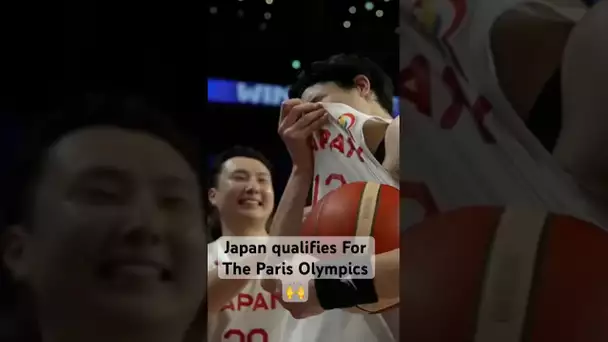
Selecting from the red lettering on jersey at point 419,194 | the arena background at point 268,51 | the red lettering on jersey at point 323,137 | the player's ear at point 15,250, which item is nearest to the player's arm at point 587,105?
the red lettering on jersey at point 419,194

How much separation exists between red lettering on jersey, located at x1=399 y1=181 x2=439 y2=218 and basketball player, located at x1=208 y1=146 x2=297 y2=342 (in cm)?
32

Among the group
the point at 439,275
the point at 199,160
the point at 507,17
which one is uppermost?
the point at 507,17

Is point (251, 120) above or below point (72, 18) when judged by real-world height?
below

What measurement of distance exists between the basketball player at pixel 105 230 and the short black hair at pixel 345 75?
33cm

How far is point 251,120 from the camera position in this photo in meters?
1.55

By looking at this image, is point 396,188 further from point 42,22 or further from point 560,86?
point 42,22

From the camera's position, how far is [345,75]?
1.58 m

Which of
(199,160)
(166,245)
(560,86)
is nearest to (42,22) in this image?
(199,160)

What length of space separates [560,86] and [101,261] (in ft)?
3.90

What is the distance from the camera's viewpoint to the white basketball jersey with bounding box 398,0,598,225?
61.9 inches

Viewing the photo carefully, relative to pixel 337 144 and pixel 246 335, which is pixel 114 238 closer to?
pixel 246 335

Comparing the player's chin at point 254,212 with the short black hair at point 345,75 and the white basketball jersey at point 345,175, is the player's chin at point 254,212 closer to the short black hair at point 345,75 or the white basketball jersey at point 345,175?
the white basketball jersey at point 345,175

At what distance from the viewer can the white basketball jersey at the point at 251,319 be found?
5.11 ft

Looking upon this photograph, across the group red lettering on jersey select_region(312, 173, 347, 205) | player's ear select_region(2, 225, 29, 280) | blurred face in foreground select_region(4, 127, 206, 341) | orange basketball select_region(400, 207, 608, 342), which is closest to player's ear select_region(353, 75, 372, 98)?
red lettering on jersey select_region(312, 173, 347, 205)
